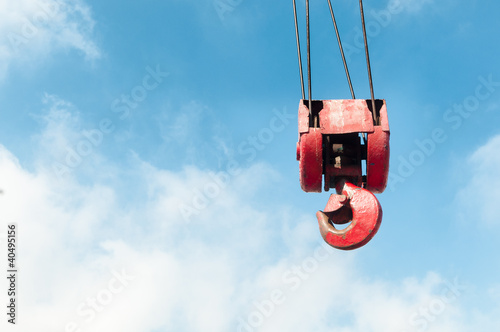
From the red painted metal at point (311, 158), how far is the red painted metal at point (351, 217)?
20 centimetres

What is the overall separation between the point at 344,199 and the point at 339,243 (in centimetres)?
32

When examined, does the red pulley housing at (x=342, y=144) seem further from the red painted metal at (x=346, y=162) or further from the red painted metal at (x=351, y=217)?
the red painted metal at (x=351, y=217)

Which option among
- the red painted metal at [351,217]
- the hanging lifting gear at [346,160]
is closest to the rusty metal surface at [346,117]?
the hanging lifting gear at [346,160]

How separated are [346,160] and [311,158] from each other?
1.02 feet

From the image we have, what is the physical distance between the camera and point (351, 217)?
11.7ft

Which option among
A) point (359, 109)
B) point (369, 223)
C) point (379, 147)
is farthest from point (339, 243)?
point (359, 109)

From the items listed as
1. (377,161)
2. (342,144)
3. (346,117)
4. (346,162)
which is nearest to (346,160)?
(346,162)

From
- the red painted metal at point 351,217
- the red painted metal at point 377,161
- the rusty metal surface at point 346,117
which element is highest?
the rusty metal surface at point 346,117

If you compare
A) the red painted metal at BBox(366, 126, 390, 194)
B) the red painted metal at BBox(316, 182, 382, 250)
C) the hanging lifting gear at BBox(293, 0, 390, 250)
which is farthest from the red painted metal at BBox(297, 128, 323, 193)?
the red painted metal at BBox(366, 126, 390, 194)

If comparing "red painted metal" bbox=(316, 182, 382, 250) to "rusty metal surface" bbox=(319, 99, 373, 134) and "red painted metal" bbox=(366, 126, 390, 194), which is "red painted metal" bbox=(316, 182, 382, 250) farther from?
"rusty metal surface" bbox=(319, 99, 373, 134)

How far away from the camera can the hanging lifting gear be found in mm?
3396

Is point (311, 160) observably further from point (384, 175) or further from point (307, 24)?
point (307, 24)

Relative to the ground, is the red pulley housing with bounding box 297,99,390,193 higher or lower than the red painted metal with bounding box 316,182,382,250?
higher

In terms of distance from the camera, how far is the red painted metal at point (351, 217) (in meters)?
3.34
